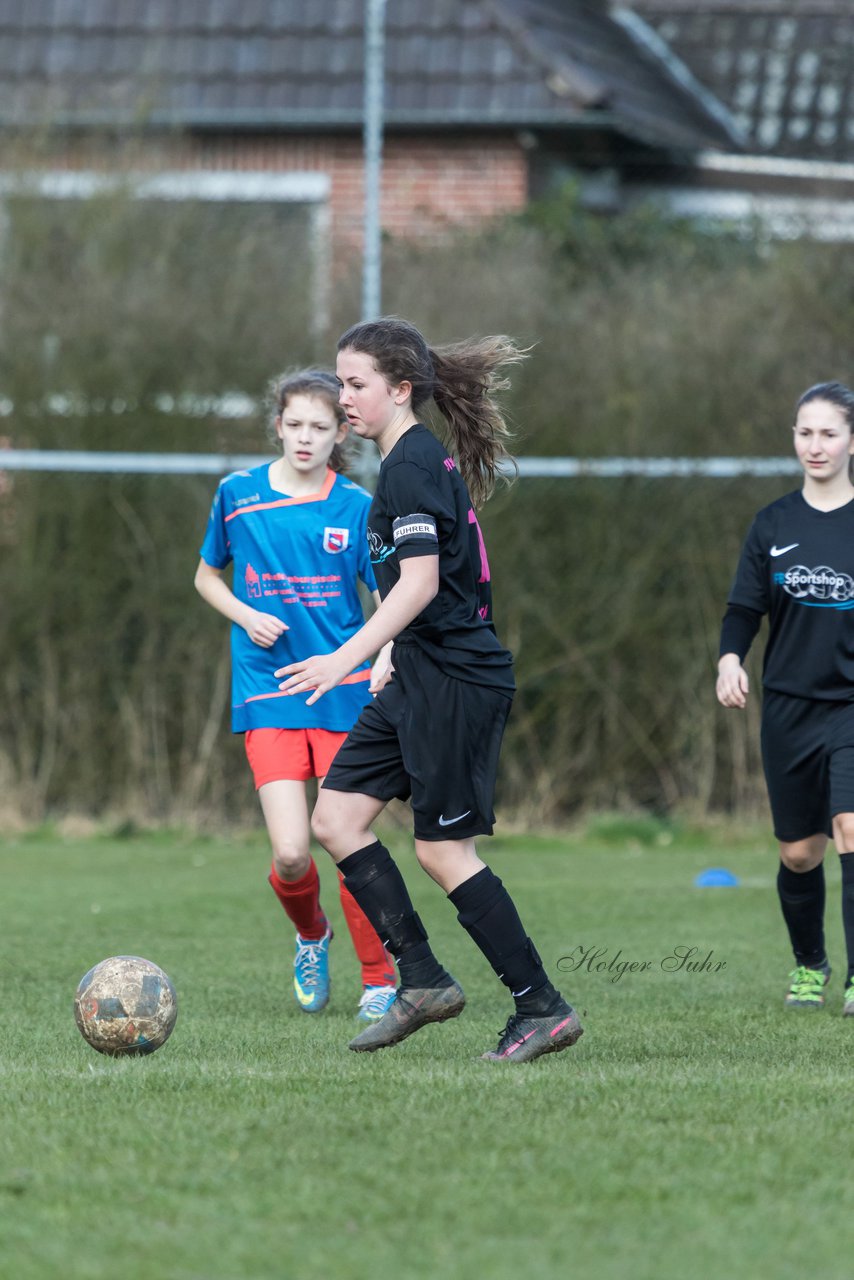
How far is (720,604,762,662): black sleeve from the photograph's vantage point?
6.04 m

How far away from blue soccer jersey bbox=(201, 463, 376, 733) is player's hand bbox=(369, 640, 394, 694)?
0.94 meters

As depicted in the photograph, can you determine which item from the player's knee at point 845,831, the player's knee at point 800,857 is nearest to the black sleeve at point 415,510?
the player's knee at point 845,831

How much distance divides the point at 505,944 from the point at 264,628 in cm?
148

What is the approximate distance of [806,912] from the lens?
6.10 meters

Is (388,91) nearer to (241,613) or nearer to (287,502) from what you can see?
(287,502)

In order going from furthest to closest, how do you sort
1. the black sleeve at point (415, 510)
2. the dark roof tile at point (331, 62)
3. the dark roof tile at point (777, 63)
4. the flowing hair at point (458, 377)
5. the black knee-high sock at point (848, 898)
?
the dark roof tile at point (777, 63)
the dark roof tile at point (331, 62)
the black knee-high sock at point (848, 898)
the flowing hair at point (458, 377)
the black sleeve at point (415, 510)

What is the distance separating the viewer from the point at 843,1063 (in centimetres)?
473

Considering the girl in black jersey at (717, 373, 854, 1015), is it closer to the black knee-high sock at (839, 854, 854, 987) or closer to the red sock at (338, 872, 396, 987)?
the black knee-high sock at (839, 854, 854, 987)

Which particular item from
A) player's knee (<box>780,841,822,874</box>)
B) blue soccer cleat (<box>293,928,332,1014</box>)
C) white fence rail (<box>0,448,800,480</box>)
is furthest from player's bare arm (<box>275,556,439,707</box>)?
white fence rail (<box>0,448,800,480</box>)

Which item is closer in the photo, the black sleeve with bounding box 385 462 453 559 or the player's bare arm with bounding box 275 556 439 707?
the player's bare arm with bounding box 275 556 439 707

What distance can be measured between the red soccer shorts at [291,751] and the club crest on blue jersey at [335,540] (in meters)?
0.59

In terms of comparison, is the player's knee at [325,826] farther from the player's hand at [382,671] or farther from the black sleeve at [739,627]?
the black sleeve at [739,627]

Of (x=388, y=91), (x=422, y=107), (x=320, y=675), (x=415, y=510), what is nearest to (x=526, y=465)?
(x=422, y=107)

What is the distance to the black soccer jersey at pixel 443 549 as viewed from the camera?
15.1 ft
